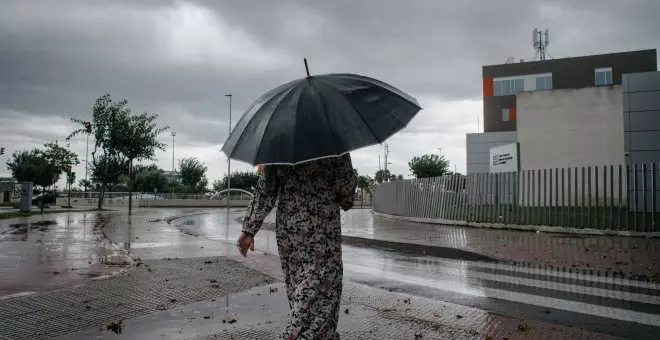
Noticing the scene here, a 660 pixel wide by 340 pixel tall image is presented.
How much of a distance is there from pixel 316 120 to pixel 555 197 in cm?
1341

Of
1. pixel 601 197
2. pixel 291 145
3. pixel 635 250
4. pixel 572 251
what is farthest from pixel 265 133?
pixel 601 197

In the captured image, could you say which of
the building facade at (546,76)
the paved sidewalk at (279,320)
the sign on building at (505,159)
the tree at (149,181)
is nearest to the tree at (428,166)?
the building facade at (546,76)

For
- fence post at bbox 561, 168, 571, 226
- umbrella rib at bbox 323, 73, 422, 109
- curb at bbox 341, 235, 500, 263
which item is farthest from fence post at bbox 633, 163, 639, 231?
umbrella rib at bbox 323, 73, 422, 109

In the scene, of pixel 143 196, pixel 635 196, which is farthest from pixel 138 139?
pixel 635 196

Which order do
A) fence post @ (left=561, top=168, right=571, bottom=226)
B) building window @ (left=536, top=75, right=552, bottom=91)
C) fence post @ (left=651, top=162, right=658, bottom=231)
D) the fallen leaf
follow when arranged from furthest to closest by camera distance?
building window @ (left=536, top=75, right=552, bottom=91) < fence post @ (left=561, top=168, right=571, bottom=226) < fence post @ (left=651, top=162, right=658, bottom=231) < the fallen leaf

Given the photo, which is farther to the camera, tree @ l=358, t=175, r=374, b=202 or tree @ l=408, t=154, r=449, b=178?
tree @ l=358, t=175, r=374, b=202

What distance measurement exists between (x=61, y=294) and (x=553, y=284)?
20.3 ft

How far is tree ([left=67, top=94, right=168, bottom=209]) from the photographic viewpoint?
3812 cm

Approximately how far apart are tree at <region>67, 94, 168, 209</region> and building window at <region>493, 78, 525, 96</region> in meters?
34.1

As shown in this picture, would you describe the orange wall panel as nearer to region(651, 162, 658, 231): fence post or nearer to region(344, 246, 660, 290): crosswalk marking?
region(651, 162, 658, 231): fence post

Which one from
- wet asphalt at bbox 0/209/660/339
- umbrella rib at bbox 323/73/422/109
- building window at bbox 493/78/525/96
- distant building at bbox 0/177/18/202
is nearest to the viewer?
umbrella rib at bbox 323/73/422/109

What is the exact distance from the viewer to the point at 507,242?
1243 cm

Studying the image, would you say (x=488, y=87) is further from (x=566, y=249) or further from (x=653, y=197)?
(x=566, y=249)

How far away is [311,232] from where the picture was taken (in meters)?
3.46
